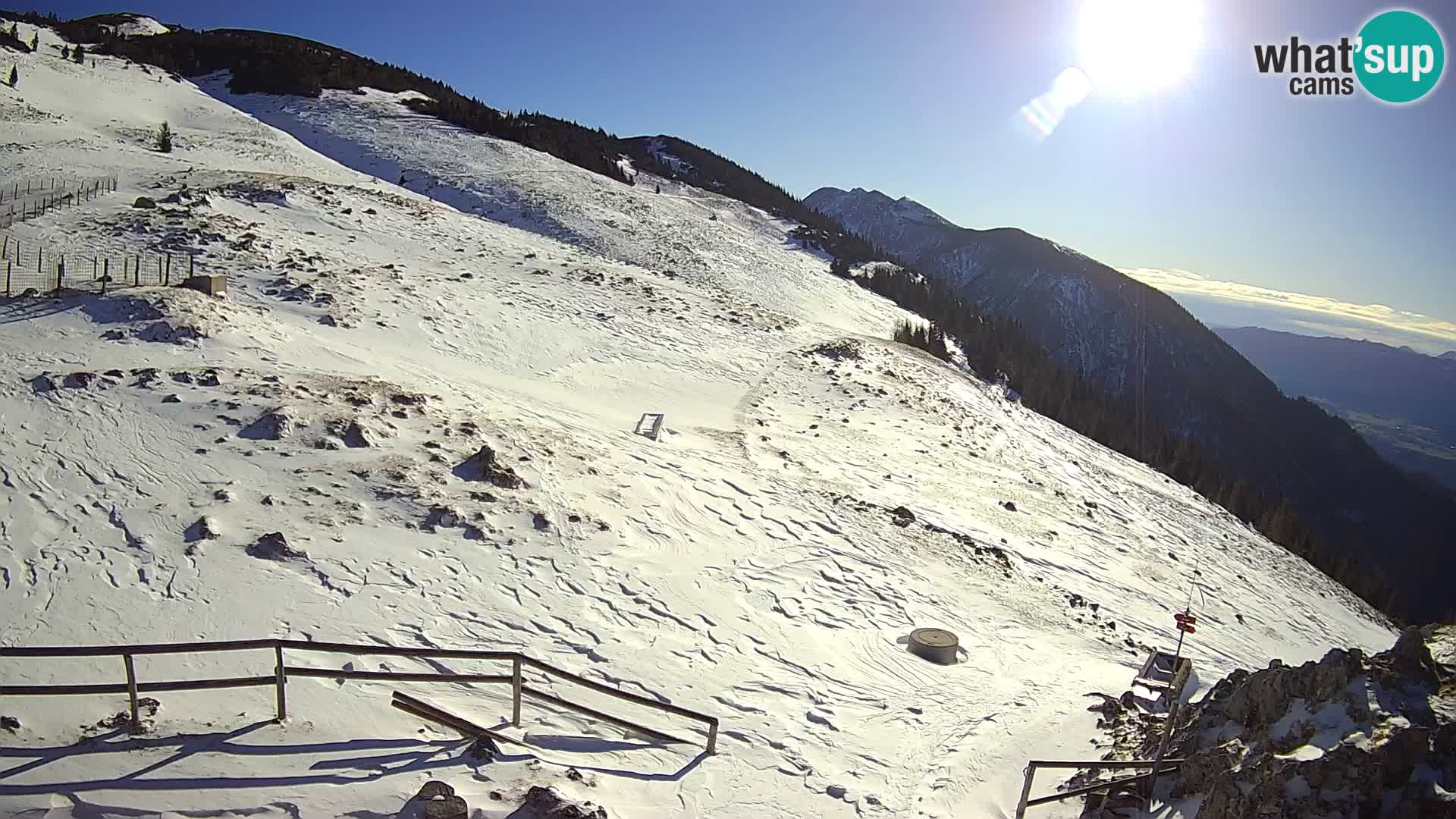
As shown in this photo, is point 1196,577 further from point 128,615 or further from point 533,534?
point 128,615

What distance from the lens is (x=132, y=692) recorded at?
5.88 m

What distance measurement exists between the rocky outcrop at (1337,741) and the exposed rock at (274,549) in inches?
428

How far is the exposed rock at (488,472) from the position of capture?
13.1 metres

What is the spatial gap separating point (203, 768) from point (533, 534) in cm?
642

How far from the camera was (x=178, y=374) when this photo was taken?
45.1 ft

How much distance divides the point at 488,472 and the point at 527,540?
6.26ft

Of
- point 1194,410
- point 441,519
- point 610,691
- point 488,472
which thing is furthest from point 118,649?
point 1194,410

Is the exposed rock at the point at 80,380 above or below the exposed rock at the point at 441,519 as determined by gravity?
above

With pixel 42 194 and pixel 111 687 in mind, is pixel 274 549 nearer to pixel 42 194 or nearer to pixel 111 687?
pixel 111 687

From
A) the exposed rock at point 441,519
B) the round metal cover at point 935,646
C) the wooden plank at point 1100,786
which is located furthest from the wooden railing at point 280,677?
the round metal cover at point 935,646

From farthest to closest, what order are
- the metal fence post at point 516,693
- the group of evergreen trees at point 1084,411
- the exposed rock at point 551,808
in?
the group of evergreen trees at point 1084,411 → the metal fence post at point 516,693 → the exposed rock at point 551,808

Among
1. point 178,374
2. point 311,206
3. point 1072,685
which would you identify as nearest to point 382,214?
point 311,206

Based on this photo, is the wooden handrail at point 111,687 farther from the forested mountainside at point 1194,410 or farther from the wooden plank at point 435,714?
the forested mountainside at point 1194,410

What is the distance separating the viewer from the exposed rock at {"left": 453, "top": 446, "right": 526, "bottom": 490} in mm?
13055
